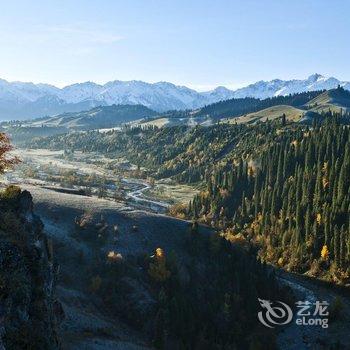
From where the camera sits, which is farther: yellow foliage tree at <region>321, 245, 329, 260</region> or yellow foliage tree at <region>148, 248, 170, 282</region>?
yellow foliage tree at <region>321, 245, 329, 260</region>

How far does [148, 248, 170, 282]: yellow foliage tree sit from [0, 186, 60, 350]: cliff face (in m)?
44.5

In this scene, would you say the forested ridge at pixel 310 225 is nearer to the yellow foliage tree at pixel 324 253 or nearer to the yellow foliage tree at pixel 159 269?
the yellow foliage tree at pixel 324 253

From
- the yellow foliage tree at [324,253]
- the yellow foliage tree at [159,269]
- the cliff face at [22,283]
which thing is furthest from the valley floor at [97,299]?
the yellow foliage tree at [324,253]

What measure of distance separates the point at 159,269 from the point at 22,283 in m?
58.4

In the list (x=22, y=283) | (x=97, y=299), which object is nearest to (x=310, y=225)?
(x=97, y=299)

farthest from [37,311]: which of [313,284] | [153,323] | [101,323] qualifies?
[313,284]

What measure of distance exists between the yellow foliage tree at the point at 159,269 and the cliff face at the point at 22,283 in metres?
44.5

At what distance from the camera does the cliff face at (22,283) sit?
1786 inches

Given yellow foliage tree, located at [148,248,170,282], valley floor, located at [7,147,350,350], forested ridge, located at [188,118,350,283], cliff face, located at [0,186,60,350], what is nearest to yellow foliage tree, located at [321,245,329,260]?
forested ridge, located at [188,118,350,283]

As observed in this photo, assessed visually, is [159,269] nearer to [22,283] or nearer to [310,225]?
[22,283]

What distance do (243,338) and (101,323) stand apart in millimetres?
33870

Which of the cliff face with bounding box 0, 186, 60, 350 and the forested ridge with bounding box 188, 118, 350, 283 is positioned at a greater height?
the cliff face with bounding box 0, 186, 60, 350

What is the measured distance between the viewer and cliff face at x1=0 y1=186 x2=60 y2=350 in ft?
149

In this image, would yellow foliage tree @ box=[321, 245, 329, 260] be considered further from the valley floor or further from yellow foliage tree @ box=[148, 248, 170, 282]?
yellow foliage tree @ box=[148, 248, 170, 282]
